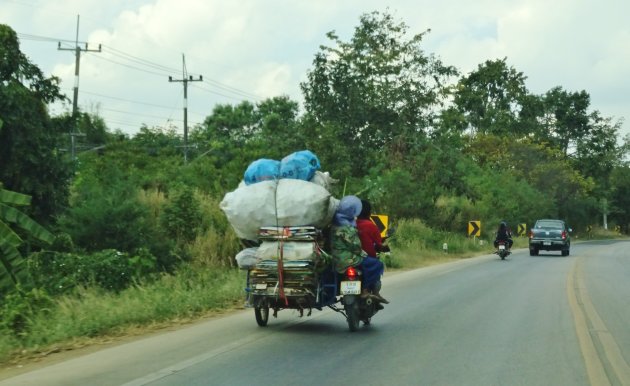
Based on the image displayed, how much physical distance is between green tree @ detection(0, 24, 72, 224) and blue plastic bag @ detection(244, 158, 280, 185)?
11.5 meters

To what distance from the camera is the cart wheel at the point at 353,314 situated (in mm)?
10914

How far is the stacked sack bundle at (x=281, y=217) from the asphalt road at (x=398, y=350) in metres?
1.16

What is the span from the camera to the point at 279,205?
415 inches

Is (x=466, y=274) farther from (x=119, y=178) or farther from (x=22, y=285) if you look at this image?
(x=22, y=285)

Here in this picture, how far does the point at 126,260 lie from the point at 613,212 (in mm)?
95611

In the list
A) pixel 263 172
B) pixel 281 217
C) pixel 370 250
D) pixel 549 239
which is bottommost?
pixel 370 250

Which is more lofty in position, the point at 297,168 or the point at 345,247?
the point at 297,168

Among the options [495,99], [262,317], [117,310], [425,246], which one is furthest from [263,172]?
[495,99]

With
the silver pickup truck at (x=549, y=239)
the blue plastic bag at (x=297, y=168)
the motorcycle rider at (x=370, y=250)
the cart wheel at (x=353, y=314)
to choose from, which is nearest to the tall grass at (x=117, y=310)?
the cart wheel at (x=353, y=314)

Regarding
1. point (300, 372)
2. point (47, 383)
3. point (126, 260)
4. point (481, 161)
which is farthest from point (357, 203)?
point (481, 161)

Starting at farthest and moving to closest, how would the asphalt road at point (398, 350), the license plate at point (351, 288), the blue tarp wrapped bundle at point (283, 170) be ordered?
the blue tarp wrapped bundle at point (283, 170) < the license plate at point (351, 288) < the asphalt road at point (398, 350)

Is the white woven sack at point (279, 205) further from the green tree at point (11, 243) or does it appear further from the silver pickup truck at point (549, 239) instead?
the silver pickup truck at point (549, 239)

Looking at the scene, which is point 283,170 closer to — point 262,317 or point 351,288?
point 351,288

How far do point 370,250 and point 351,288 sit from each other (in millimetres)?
875
